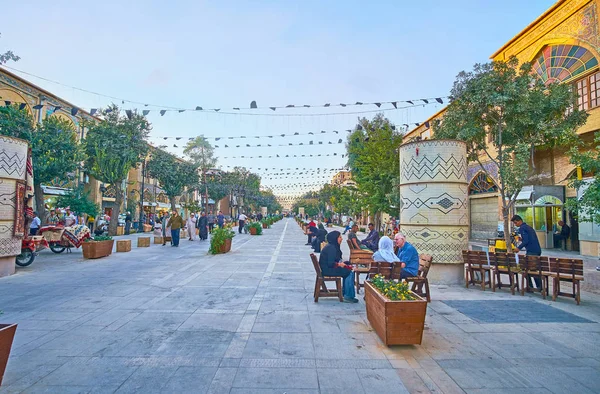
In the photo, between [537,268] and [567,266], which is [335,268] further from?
[567,266]

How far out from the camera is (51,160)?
17.5 meters

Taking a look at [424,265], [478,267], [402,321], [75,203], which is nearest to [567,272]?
[478,267]

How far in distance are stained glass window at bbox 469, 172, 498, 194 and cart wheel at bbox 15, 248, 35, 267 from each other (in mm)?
23129

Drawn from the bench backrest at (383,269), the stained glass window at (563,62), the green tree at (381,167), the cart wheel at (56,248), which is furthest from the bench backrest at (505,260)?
the cart wheel at (56,248)

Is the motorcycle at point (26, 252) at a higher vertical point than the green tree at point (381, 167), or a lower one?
lower

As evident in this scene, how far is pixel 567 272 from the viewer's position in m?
6.61

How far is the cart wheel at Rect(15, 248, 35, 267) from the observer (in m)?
10.3

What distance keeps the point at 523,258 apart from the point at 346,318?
422cm

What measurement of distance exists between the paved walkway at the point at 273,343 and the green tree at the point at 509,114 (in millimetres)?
4544

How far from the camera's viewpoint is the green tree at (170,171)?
3228 centimetres

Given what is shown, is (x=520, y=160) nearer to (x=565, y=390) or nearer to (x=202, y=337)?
(x=565, y=390)

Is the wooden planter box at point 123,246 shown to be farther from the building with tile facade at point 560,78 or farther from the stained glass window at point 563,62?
the stained glass window at point 563,62

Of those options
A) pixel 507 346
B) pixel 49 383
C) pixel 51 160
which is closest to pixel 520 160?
pixel 507 346

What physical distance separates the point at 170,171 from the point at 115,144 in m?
9.79
